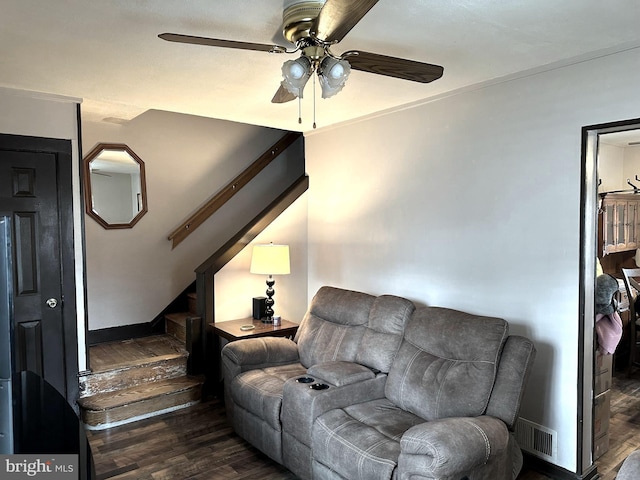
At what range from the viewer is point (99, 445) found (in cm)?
316

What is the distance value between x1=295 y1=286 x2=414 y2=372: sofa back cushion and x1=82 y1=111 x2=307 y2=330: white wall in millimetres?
877

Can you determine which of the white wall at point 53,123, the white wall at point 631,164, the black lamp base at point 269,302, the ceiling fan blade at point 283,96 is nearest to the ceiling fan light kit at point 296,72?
the ceiling fan blade at point 283,96

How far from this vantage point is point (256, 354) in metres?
3.39

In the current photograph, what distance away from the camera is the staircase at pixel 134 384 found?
137 inches

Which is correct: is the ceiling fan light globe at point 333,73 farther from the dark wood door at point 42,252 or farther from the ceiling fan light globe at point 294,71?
the dark wood door at point 42,252

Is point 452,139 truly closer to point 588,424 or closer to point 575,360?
point 575,360

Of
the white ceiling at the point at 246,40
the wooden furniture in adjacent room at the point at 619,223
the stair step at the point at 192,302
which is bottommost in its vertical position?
the stair step at the point at 192,302

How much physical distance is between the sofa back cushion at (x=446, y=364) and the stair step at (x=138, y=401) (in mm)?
1809

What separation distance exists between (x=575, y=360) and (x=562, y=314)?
258 mm

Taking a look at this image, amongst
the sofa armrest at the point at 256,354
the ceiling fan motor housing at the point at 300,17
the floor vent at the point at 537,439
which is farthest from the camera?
the sofa armrest at the point at 256,354

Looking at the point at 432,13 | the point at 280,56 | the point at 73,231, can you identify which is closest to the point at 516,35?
the point at 432,13

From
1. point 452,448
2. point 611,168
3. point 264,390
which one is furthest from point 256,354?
point 611,168

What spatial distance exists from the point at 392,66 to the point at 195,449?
2672 millimetres

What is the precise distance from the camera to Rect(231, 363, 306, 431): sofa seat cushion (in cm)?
288
